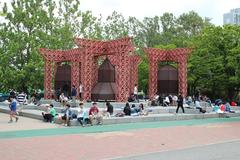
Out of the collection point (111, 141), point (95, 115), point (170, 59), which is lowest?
point (111, 141)

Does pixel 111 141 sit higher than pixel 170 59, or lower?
lower

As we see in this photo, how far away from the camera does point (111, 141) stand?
1631 cm

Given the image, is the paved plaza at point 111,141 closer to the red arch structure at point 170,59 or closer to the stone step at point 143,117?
the stone step at point 143,117

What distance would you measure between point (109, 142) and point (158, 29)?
182 ft

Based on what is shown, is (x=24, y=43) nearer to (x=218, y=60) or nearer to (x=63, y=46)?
(x=63, y=46)

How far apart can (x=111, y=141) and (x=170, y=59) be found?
81.8 ft

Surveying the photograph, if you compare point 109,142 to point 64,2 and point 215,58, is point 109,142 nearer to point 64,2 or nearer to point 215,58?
point 215,58

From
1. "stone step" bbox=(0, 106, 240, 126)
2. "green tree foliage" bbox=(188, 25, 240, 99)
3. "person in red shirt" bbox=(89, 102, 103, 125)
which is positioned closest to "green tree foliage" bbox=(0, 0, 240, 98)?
"green tree foliage" bbox=(188, 25, 240, 99)

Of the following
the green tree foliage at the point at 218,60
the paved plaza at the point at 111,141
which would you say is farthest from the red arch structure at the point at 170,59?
the paved plaza at the point at 111,141

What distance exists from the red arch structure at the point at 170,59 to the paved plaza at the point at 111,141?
1637cm

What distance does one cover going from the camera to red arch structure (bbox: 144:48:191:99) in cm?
3909

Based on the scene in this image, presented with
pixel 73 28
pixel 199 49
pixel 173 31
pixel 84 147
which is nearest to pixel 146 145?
pixel 84 147

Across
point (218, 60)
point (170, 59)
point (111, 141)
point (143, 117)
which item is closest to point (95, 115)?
point (143, 117)

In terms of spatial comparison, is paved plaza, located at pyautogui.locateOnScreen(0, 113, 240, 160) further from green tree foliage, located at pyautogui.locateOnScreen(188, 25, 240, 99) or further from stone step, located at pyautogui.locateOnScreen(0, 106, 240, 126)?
green tree foliage, located at pyautogui.locateOnScreen(188, 25, 240, 99)
